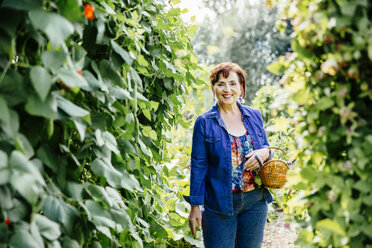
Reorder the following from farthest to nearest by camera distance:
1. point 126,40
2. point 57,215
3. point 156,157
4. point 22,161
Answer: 1. point 156,157
2. point 126,40
3. point 57,215
4. point 22,161

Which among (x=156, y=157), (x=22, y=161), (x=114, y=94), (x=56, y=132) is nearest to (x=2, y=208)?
(x=22, y=161)

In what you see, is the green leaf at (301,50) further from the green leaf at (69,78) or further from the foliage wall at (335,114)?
the green leaf at (69,78)

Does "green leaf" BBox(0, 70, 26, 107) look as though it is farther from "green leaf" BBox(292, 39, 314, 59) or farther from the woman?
the woman

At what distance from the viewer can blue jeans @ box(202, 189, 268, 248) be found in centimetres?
233

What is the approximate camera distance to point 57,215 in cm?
109

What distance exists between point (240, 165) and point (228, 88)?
1.68ft

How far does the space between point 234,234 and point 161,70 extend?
1135mm

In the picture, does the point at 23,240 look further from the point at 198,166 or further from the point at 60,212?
the point at 198,166

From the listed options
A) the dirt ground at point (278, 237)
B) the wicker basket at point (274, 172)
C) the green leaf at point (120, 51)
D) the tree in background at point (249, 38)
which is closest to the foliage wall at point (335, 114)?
the green leaf at point (120, 51)

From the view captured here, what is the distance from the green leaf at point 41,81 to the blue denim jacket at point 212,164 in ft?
4.90

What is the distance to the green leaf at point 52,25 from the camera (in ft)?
3.05

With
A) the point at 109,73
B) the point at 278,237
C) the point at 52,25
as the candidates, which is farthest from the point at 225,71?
the point at 278,237

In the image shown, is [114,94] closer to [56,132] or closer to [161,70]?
[56,132]

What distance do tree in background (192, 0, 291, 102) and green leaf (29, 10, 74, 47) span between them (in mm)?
18272
